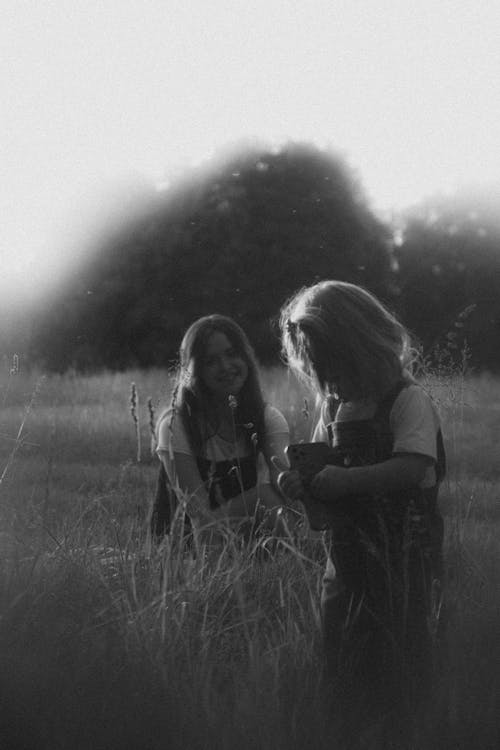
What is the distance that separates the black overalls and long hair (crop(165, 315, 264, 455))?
1664 millimetres

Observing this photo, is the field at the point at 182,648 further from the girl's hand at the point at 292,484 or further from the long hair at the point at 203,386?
the long hair at the point at 203,386

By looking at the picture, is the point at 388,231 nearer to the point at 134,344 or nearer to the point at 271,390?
the point at 134,344

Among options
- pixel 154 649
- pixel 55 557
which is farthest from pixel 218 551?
pixel 154 649

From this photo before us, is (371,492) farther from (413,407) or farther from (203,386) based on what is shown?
(203,386)

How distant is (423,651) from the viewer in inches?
99.3

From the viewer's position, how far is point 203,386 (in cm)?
437

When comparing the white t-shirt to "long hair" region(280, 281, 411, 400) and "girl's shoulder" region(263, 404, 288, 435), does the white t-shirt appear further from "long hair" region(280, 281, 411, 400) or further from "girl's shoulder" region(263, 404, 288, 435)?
"girl's shoulder" region(263, 404, 288, 435)

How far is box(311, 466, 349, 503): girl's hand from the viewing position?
99.5 inches

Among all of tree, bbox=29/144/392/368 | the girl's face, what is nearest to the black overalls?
the girl's face

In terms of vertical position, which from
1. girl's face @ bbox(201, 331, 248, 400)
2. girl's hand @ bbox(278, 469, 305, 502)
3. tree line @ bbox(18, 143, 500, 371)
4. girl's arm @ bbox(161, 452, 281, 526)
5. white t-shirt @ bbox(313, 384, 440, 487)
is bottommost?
girl's arm @ bbox(161, 452, 281, 526)

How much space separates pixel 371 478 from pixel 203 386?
6.24 ft

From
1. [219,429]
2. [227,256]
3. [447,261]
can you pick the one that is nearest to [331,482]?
[219,429]

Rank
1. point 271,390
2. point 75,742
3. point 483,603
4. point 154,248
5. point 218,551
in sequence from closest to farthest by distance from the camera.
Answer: point 75,742 < point 483,603 < point 218,551 < point 271,390 < point 154,248

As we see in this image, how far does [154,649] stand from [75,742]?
43 centimetres
